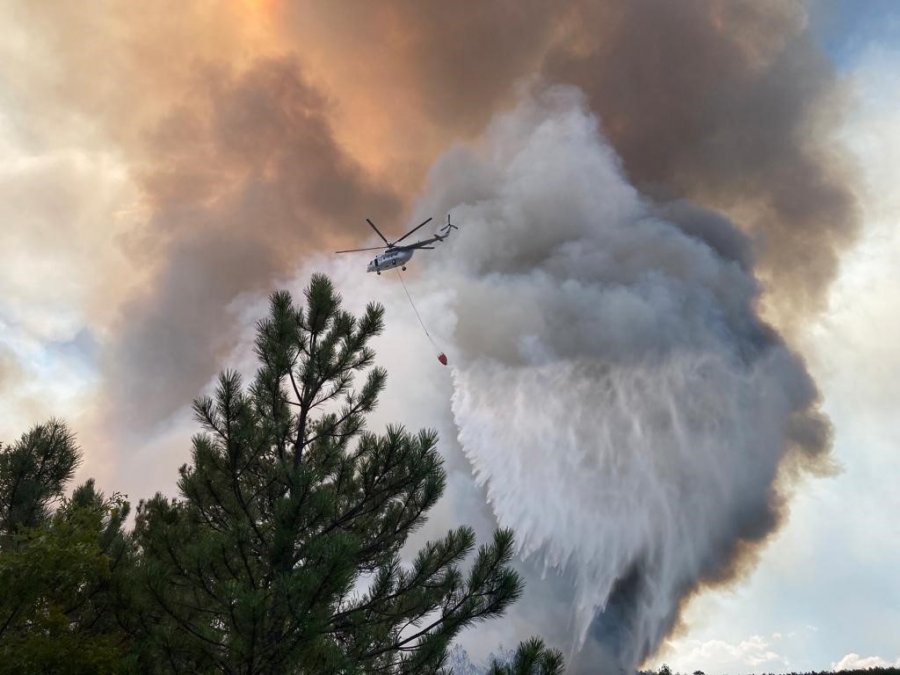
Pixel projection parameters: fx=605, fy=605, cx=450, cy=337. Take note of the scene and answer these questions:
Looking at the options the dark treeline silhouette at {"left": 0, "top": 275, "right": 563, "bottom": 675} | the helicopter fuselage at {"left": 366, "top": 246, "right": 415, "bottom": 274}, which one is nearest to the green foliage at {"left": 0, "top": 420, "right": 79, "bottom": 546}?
the dark treeline silhouette at {"left": 0, "top": 275, "right": 563, "bottom": 675}

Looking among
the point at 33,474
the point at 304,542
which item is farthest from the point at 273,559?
the point at 33,474

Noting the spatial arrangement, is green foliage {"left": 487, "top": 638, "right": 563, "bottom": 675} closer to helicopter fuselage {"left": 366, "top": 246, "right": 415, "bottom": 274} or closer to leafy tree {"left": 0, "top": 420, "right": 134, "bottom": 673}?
leafy tree {"left": 0, "top": 420, "right": 134, "bottom": 673}

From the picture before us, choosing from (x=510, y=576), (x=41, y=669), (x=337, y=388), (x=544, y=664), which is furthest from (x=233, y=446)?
(x=544, y=664)

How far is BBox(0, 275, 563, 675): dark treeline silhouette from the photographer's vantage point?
38.6 ft

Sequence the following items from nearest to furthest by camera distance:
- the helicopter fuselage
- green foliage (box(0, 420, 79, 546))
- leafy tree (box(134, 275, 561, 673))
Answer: leafy tree (box(134, 275, 561, 673)), green foliage (box(0, 420, 79, 546)), the helicopter fuselage

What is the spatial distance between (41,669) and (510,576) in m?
9.86

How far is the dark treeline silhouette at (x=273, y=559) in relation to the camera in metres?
11.8

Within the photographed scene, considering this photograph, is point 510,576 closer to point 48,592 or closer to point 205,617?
point 205,617

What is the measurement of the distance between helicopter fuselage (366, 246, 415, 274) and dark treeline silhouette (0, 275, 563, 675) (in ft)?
126

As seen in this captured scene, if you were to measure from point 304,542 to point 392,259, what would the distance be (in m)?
42.5

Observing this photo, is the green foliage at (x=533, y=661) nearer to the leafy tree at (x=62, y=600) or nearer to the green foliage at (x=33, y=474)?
the leafy tree at (x=62, y=600)

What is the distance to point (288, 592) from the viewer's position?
443 inches

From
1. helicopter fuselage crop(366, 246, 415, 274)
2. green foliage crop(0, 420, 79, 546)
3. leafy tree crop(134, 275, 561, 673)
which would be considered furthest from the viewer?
helicopter fuselage crop(366, 246, 415, 274)

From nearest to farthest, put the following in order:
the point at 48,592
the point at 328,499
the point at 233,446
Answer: the point at 328,499, the point at 48,592, the point at 233,446
